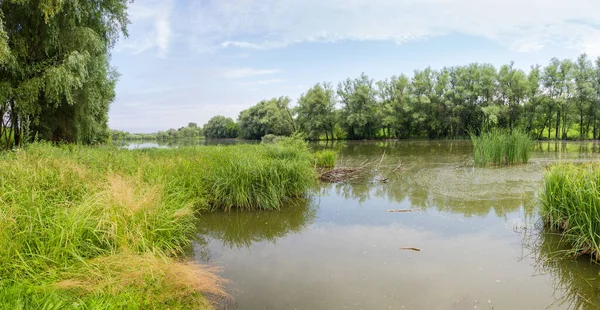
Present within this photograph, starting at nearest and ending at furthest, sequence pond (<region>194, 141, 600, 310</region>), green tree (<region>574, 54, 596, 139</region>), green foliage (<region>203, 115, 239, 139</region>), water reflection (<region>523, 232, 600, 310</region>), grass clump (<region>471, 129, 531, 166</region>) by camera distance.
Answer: water reflection (<region>523, 232, 600, 310</region>)
pond (<region>194, 141, 600, 310</region>)
grass clump (<region>471, 129, 531, 166</region>)
green tree (<region>574, 54, 596, 139</region>)
green foliage (<region>203, 115, 239, 139</region>)

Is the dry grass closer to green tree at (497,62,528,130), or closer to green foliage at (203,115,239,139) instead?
green tree at (497,62,528,130)

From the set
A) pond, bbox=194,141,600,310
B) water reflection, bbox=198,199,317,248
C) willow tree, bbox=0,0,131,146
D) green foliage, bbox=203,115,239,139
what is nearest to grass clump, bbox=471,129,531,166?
pond, bbox=194,141,600,310

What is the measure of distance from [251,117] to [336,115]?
70.5 feet

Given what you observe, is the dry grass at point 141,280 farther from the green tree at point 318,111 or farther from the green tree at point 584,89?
the green tree at point 318,111

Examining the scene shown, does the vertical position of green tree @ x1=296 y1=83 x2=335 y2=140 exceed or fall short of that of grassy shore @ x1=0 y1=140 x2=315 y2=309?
it exceeds it

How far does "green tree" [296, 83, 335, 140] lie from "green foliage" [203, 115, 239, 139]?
123ft

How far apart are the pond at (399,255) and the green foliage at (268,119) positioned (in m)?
46.7

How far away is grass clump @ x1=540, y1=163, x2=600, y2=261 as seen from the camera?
4.80 metres

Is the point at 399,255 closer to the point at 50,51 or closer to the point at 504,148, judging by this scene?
the point at 504,148

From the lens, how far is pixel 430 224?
6895 mm

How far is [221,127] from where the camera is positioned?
9512cm

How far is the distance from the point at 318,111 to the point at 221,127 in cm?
4850

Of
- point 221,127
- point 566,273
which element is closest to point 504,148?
point 566,273

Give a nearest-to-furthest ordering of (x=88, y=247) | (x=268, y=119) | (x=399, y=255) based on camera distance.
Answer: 1. (x=88, y=247)
2. (x=399, y=255)
3. (x=268, y=119)
